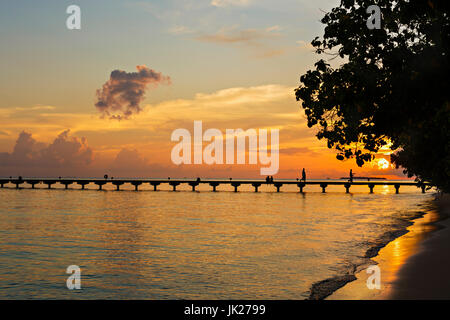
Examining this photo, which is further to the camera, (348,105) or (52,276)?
(52,276)

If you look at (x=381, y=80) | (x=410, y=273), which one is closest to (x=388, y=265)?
(x=410, y=273)

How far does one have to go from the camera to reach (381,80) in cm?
1486

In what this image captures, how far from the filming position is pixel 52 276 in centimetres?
1827

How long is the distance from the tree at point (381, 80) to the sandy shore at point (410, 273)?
411cm

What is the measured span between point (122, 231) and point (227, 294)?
70.1ft

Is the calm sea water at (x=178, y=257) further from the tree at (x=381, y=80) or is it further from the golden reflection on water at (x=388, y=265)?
the tree at (x=381, y=80)

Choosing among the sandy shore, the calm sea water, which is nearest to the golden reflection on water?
the sandy shore

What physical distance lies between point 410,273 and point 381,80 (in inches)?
262

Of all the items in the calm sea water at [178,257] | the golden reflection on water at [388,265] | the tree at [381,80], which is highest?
the tree at [381,80]

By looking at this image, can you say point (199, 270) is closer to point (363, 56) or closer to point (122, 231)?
point (363, 56)

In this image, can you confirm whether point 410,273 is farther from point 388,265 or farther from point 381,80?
point 381,80

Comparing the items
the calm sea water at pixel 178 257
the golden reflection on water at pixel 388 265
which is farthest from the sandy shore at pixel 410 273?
the calm sea water at pixel 178 257

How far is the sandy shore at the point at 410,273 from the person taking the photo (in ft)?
43.1
